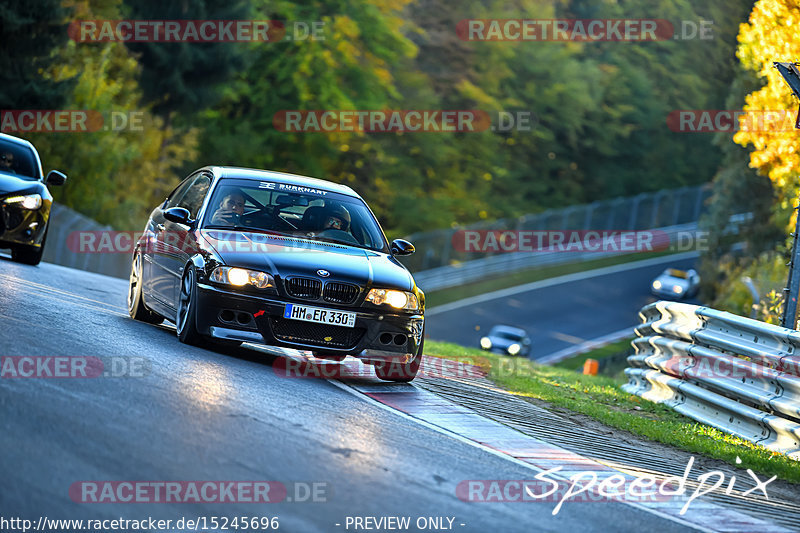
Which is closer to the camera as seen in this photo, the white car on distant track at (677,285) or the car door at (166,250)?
the car door at (166,250)

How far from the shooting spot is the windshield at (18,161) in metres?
17.7

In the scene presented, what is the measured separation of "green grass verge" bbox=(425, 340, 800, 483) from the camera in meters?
9.65

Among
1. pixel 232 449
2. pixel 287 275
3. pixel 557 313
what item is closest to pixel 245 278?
pixel 287 275

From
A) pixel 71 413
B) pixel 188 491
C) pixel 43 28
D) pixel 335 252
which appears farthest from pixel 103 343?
pixel 43 28

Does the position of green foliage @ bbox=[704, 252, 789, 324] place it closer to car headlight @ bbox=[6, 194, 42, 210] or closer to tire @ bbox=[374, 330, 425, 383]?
tire @ bbox=[374, 330, 425, 383]

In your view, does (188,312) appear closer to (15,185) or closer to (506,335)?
(15,185)

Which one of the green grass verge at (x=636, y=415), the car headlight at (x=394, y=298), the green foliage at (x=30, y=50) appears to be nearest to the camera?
the green grass verge at (x=636, y=415)

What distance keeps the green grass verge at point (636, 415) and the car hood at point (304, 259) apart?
93.9 inches

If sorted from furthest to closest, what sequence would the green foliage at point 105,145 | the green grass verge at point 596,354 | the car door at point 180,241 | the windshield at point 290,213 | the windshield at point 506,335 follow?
1. the green grass verge at point 596,354
2. the windshield at point 506,335
3. the green foliage at point 105,145
4. the windshield at point 290,213
5. the car door at point 180,241

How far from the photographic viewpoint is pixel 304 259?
1041 cm

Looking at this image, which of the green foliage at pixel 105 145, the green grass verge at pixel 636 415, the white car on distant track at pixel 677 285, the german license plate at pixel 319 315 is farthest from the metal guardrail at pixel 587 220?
the german license plate at pixel 319 315

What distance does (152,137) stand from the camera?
45.4 m

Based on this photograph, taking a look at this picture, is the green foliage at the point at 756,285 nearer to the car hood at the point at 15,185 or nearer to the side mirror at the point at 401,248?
the side mirror at the point at 401,248

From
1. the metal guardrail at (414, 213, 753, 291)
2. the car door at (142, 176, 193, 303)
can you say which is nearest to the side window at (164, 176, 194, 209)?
the car door at (142, 176, 193, 303)
